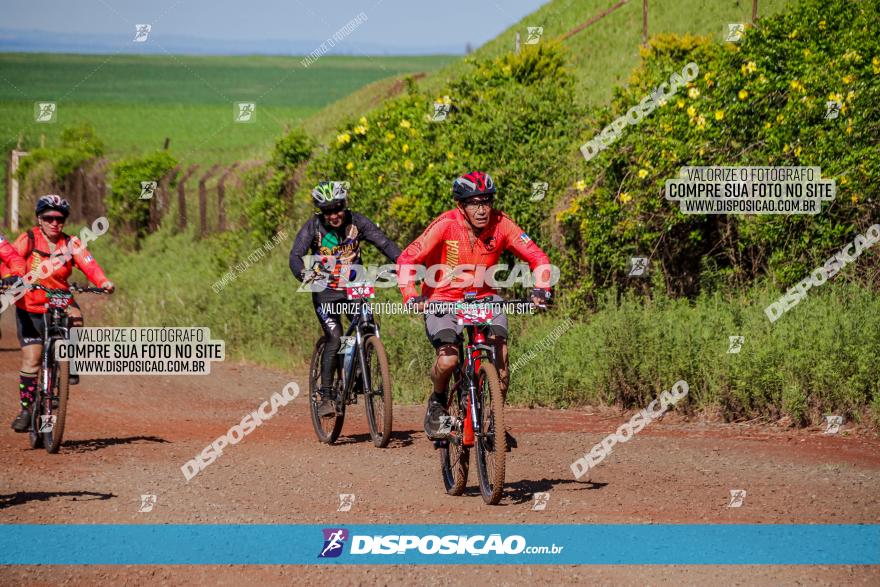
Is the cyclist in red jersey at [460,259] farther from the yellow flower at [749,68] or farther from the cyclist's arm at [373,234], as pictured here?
the yellow flower at [749,68]

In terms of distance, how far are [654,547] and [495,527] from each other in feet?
3.45

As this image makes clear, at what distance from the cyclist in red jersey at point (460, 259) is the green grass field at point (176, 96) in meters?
17.4

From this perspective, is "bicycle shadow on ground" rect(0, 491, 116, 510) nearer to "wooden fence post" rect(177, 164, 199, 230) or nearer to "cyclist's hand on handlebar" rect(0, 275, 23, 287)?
"cyclist's hand on handlebar" rect(0, 275, 23, 287)

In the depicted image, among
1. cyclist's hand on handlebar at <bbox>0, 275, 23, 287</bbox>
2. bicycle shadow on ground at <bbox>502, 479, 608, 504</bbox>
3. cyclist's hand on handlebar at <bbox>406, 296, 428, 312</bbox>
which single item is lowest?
bicycle shadow on ground at <bbox>502, 479, 608, 504</bbox>

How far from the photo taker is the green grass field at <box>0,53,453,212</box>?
57.2m

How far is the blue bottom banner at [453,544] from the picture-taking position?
7164mm

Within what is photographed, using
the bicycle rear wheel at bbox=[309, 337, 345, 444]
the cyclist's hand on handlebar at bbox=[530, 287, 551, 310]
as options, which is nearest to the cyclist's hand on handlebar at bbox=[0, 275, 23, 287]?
the bicycle rear wheel at bbox=[309, 337, 345, 444]

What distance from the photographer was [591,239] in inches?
585

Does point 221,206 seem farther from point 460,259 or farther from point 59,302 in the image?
point 460,259

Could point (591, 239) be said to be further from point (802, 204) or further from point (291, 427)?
point (291, 427)

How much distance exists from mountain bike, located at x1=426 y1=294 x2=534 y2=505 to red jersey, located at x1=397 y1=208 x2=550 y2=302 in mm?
269

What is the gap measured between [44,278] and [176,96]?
88.5 meters

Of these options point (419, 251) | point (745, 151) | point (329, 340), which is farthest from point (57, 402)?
point (745, 151)

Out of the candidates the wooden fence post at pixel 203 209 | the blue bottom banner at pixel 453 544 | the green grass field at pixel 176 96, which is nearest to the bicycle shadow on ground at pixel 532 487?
the blue bottom banner at pixel 453 544
